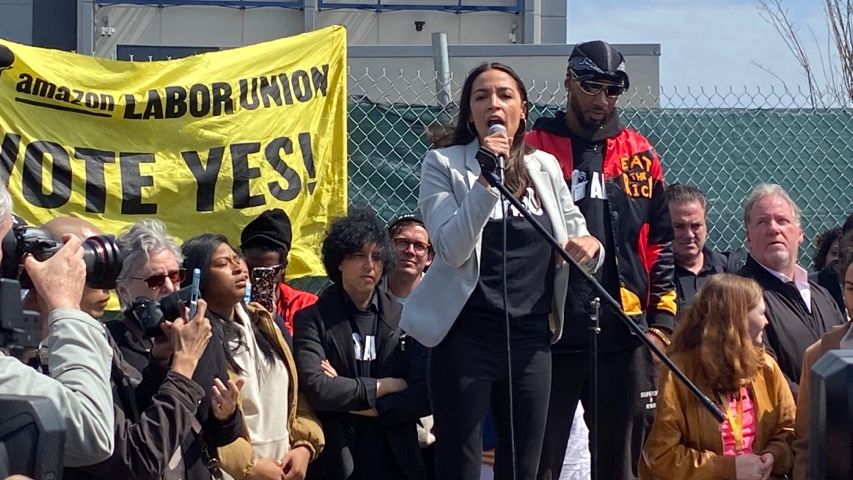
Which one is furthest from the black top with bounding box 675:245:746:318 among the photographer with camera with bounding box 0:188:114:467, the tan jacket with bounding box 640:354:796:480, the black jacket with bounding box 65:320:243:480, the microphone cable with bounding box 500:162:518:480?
the photographer with camera with bounding box 0:188:114:467

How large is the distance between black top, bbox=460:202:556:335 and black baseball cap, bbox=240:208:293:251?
1.86 meters

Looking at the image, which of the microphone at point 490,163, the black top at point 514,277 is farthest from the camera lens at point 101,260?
the black top at point 514,277

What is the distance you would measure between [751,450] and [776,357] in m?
0.71

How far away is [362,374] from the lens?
5617 millimetres

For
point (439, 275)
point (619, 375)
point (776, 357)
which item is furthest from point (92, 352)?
point (776, 357)

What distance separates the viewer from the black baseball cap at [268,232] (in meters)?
6.13

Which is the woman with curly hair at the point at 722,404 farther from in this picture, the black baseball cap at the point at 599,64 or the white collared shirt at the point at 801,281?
the black baseball cap at the point at 599,64

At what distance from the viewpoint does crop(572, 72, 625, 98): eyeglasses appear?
4.96 m

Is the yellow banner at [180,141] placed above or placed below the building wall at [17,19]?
below

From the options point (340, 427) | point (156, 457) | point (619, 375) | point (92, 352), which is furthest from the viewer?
point (340, 427)

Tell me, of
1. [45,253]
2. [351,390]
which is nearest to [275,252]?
[351,390]

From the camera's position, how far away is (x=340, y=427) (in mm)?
5559

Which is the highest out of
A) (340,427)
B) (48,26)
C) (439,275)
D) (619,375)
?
(48,26)

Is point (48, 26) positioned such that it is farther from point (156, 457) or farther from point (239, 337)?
point (156, 457)
